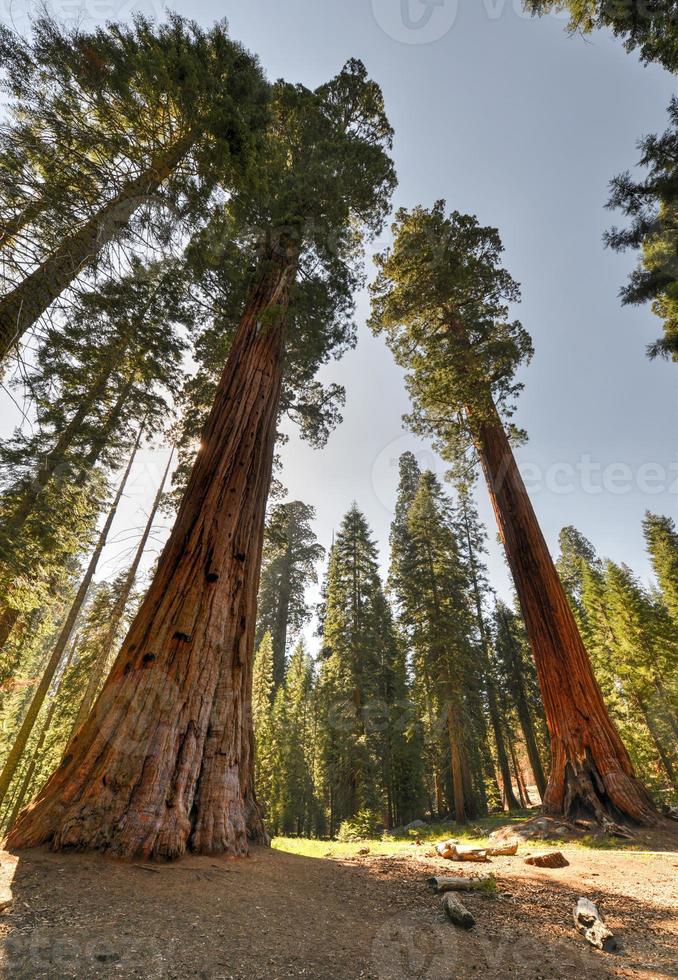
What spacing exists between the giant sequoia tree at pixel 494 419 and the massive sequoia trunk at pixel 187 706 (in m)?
5.64

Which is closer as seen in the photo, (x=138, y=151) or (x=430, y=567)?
(x=138, y=151)

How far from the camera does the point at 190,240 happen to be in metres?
6.84

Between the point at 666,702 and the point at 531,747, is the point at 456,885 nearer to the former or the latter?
the point at 531,747

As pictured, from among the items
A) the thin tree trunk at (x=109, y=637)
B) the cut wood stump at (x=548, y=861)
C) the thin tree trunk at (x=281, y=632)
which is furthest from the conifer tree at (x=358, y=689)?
the cut wood stump at (x=548, y=861)

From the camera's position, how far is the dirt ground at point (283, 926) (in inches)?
67.1

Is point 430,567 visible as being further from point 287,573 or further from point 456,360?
point 287,573

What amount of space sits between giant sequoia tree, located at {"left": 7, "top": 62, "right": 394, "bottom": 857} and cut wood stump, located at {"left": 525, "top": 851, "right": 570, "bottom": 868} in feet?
9.48

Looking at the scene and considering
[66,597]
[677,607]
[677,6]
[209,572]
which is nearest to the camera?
[209,572]

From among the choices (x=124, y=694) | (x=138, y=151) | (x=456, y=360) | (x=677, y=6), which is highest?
(x=677, y=6)

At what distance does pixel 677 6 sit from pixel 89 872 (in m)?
13.2

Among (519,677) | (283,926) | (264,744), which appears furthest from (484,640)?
(283,926)

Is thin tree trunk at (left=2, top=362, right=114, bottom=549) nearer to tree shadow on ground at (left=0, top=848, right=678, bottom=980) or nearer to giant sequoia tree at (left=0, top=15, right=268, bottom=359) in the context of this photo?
giant sequoia tree at (left=0, top=15, right=268, bottom=359)

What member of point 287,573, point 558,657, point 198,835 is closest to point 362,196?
point 558,657

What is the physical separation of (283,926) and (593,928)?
175 centimetres
